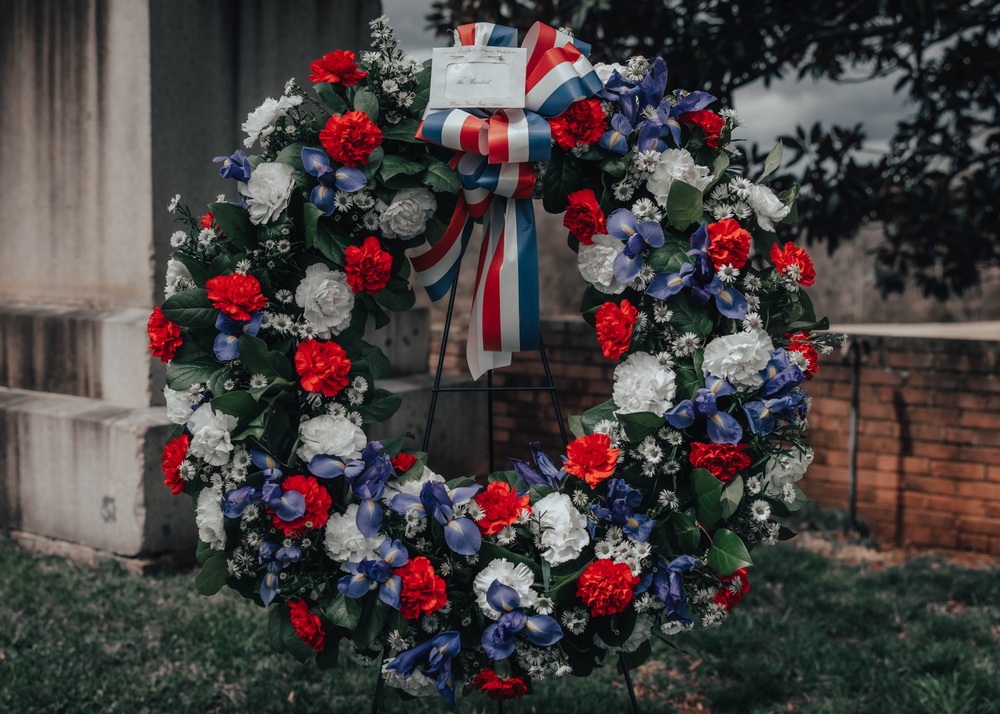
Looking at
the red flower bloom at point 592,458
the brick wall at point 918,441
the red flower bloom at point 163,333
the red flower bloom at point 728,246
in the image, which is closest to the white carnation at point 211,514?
the red flower bloom at point 163,333

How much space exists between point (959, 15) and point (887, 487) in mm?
2358

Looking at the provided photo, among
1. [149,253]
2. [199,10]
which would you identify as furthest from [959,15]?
[149,253]

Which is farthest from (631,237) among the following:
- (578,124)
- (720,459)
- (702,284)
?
(720,459)

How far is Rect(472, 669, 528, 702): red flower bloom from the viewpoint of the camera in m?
2.05

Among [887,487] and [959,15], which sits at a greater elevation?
[959,15]

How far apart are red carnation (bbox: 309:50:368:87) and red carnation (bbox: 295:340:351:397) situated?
661 mm

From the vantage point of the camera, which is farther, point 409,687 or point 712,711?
point 712,711

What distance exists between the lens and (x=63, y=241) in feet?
14.3

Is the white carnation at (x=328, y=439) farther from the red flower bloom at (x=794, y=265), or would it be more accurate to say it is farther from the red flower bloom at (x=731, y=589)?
the red flower bloom at (x=794, y=265)

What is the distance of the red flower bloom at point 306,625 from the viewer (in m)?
2.09

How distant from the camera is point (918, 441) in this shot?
479cm

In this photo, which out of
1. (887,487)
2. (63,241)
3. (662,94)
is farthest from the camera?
(887,487)

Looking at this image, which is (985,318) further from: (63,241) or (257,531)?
(257,531)

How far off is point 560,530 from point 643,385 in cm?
39
